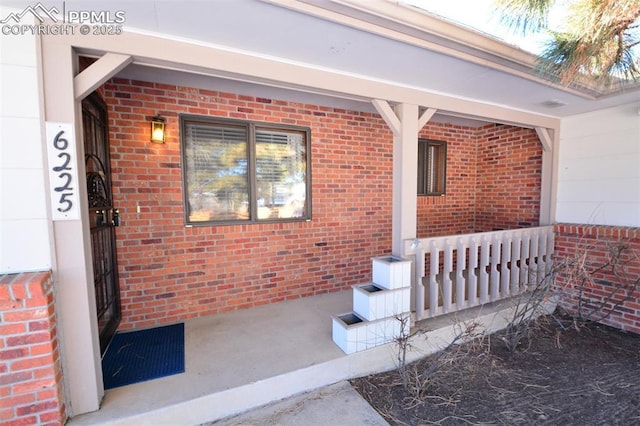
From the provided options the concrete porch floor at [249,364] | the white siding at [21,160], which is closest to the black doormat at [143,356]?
the concrete porch floor at [249,364]

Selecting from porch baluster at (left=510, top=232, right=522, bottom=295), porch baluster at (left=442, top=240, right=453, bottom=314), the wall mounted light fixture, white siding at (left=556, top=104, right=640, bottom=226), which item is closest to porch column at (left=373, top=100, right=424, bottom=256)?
porch baluster at (left=442, top=240, right=453, bottom=314)

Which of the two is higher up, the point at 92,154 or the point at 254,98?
the point at 254,98

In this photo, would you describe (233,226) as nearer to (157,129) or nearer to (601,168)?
(157,129)

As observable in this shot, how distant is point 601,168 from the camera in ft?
12.0

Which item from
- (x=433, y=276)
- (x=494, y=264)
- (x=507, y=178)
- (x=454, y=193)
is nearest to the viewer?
(x=433, y=276)

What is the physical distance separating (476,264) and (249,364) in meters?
2.85

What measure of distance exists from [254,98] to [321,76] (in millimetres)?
1263

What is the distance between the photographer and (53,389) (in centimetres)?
168

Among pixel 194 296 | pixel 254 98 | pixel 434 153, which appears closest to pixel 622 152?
pixel 434 153

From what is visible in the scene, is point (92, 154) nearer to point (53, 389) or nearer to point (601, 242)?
point (53, 389)

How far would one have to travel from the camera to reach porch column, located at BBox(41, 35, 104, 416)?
1.71 meters

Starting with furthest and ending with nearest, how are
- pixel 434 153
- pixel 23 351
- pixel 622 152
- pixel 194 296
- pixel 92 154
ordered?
1. pixel 434 153
2. pixel 622 152
3. pixel 194 296
4. pixel 92 154
5. pixel 23 351

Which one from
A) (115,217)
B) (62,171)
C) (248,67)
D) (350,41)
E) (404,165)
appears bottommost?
(115,217)

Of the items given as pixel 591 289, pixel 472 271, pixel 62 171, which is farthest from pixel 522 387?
pixel 62 171
